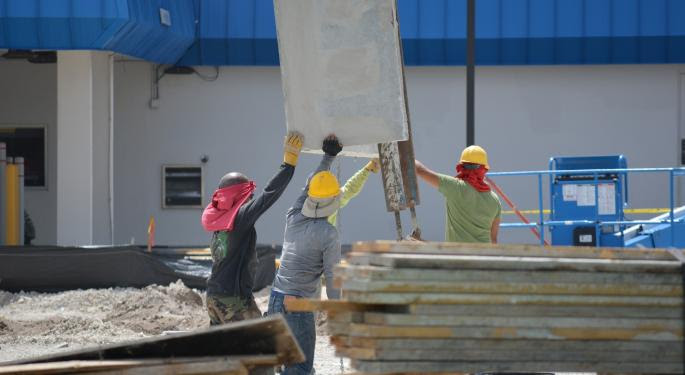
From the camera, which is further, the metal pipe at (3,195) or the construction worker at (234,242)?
the metal pipe at (3,195)

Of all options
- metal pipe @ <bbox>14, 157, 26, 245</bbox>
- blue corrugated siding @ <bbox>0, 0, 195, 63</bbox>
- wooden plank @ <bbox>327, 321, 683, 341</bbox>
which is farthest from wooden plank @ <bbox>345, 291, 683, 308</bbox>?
metal pipe @ <bbox>14, 157, 26, 245</bbox>

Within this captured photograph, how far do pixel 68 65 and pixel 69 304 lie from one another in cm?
598

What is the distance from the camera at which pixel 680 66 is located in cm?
1981

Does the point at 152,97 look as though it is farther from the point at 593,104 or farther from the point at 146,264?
the point at 593,104

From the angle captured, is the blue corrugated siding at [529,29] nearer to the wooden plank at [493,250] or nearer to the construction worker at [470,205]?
the construction worker at [470,205]

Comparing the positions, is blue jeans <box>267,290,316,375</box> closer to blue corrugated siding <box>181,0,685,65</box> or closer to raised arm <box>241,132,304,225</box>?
raised arm <box>241,132,304,225</box>

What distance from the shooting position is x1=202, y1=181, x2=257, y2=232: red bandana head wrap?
7.78 meters

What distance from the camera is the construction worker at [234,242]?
25.4 ft

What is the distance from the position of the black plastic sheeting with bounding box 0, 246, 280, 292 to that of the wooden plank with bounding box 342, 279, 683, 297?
9.89 meters

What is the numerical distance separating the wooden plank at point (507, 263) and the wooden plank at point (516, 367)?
17.5 inches

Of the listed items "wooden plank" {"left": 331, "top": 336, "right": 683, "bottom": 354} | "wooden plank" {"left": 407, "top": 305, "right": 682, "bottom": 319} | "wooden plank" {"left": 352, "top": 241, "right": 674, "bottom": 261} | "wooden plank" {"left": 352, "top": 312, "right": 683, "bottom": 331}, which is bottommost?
"wooden plank" {"left": 331, "top": 336, "right": 683, "bottom": 354}

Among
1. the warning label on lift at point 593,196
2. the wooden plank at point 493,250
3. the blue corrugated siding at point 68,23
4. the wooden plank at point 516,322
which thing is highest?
the blue corrugated siding at point 68,23

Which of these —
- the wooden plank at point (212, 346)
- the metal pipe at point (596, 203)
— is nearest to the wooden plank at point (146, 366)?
the wooden plank at point (212, 346)

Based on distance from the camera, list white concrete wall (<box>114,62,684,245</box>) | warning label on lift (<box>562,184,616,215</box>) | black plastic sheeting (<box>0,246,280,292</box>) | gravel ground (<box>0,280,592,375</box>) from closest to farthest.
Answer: gravel ground (<box>0,280,592,375</box>)
warning label on lift (<box>562,184,616,215</box>)
black plastic sheeting (<box>0,246,280,292</box>)
white concrete wall (<box>114,62,684,245</box>)
